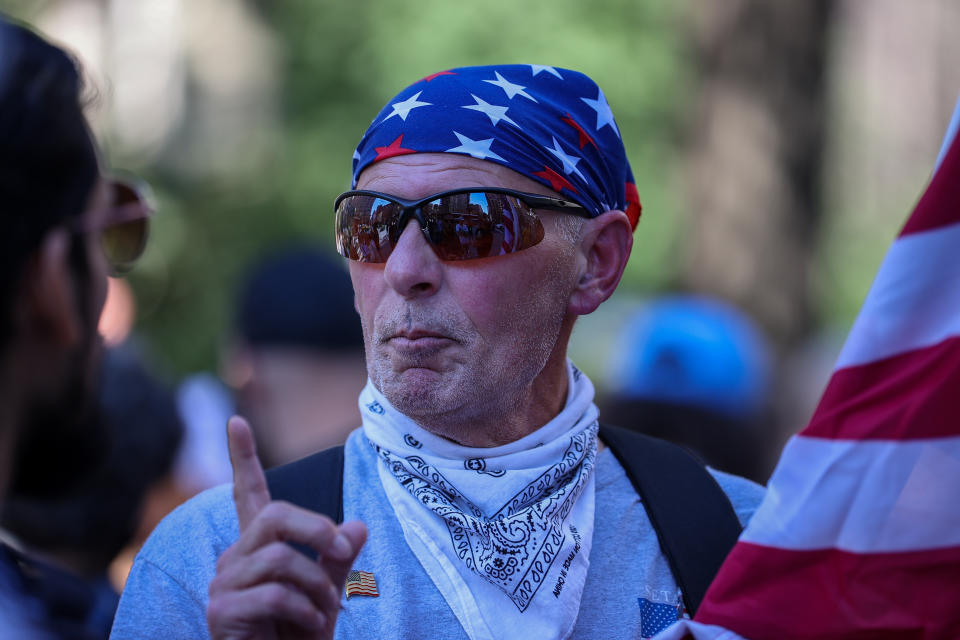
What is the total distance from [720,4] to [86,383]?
18.8ft

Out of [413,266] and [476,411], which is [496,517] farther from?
[413,266]

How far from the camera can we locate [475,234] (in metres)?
2.49

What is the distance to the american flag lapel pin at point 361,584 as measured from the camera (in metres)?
2.30

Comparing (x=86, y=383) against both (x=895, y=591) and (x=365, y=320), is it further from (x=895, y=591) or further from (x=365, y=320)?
(x=895, y=591)

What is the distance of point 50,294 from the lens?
1878mm

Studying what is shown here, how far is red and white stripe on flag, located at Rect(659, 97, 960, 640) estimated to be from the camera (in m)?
2.12

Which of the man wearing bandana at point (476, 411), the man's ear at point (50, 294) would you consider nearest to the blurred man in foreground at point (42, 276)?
the man's ear at point (50, 294)

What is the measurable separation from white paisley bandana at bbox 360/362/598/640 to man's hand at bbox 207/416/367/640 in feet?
1.62

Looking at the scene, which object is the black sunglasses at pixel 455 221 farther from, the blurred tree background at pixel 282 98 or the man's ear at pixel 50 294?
the blurred tree background at pixel 282 98

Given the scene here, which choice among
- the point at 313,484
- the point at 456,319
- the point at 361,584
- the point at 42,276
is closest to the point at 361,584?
the point at 361,584

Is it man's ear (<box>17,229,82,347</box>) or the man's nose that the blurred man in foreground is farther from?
the man's nose

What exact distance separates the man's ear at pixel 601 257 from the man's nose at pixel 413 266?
42cm

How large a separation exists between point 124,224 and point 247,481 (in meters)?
0.83

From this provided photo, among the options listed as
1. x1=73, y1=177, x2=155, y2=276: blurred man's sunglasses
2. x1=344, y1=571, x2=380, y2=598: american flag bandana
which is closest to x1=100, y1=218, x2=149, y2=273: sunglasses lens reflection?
x1=73, y1=177, x2=155, y2=276: blurred man's sunglasses
